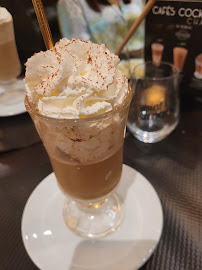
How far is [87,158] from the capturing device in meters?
0.72

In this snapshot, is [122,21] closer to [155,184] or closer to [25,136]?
[25,136]

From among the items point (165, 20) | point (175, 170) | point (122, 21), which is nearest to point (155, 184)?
point (175, 170)

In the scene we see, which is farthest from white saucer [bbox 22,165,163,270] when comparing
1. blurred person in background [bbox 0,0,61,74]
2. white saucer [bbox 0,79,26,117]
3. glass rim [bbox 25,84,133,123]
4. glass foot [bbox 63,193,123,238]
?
blurred person in background [bbox 0,0,61,74]

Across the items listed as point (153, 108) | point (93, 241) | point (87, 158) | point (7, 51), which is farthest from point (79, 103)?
point (7, 51)

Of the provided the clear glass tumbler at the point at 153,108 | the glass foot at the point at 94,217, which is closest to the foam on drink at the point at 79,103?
the glass foot at the point at 94,217

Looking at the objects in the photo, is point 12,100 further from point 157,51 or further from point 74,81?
point 74,81

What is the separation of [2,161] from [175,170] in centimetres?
81

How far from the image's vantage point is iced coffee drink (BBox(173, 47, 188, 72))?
1.32 m

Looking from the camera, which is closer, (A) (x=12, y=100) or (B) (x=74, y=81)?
(B) (x=74, y=81)

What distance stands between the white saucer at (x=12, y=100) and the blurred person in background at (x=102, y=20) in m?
0.50

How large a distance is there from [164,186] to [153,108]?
39 cm

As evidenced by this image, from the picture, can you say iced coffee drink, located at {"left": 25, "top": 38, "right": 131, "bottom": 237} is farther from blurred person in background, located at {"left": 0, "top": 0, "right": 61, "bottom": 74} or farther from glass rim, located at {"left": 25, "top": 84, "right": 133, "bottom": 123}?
blurred person in background, located at {"left": 0, "top": 0, "right": 61, "bottom": 74}

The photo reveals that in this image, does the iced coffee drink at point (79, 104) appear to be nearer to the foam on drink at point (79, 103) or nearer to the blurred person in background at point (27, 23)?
the foam on drink at point (79, 103)

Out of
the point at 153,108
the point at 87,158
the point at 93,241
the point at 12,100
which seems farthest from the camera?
the point at 12,100
